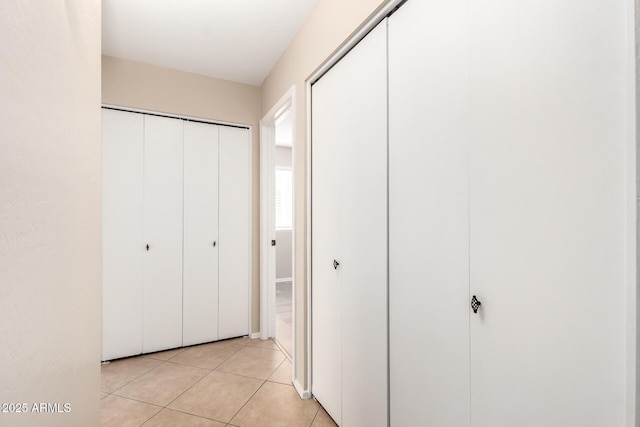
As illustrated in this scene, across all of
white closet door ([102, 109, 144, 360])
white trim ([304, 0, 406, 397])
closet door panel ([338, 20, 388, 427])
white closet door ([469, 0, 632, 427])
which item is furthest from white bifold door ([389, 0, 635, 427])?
white closet door ([102, 109, 144, 360])

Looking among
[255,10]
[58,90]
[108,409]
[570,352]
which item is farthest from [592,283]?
[108,409]

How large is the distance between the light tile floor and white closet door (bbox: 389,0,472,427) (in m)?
0.94

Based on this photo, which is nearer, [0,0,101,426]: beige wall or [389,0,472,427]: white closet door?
[0,0,101,426]: beige wall

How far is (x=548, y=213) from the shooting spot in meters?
0.76

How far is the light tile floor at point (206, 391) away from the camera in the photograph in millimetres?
1827

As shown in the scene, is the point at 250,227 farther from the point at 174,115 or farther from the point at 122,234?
the point at 174,115

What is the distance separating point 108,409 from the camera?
1930 mm

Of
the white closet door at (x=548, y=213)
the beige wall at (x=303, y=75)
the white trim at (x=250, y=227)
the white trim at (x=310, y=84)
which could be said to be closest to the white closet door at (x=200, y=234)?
the white trim at (x=250, y=227)

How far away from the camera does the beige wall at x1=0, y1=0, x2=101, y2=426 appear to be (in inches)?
17.2

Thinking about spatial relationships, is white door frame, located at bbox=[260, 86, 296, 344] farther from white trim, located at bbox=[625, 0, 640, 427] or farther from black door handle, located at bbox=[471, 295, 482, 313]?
white trim, located at bbox=[625, 0, 640, 427]

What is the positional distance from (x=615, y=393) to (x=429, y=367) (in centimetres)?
56

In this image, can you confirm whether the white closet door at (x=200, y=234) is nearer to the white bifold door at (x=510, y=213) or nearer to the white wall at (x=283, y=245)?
the white bifold door at (x=510, y=213)

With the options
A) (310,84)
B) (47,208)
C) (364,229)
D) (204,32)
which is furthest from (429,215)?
(204,32)

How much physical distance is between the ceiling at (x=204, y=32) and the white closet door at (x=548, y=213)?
1537 millimetres
